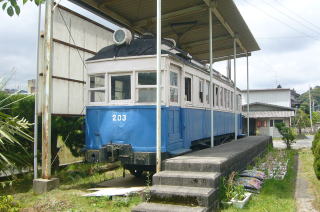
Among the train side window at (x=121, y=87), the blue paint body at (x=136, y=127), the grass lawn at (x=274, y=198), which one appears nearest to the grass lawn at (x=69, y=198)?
the blue paint body at (x=136, y=127)

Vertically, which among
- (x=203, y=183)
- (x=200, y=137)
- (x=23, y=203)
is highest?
(x=200, y=137)

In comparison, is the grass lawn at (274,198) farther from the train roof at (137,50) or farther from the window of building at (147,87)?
the train roof at (137,50)

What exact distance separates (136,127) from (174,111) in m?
1.00

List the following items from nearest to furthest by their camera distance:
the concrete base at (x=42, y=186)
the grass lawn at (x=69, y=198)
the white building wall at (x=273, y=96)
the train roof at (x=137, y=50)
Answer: the grass lawn at (x=69, y=198) → the concrete base at (x=42, y=186) → the train roof at (x=137, y=50) → the white building wall at (x=273, y=96)

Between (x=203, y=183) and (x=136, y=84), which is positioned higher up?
(x=136, y=84)

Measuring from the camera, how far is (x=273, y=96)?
44.8 metres

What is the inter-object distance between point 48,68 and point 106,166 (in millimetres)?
3961

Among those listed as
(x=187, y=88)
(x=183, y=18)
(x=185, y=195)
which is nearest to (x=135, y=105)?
(x=187, y=88)

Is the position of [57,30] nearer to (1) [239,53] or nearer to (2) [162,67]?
(2) [162,67]

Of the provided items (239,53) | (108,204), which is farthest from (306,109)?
(108,204)

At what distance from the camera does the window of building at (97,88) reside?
7.82 m

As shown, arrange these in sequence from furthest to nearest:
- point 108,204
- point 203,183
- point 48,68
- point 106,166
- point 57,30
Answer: point 106,166 → point 57,30 → point 48,68 → point 108,204 → point 203,183

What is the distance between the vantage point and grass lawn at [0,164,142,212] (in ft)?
18.9

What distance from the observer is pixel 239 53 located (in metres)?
15.5
